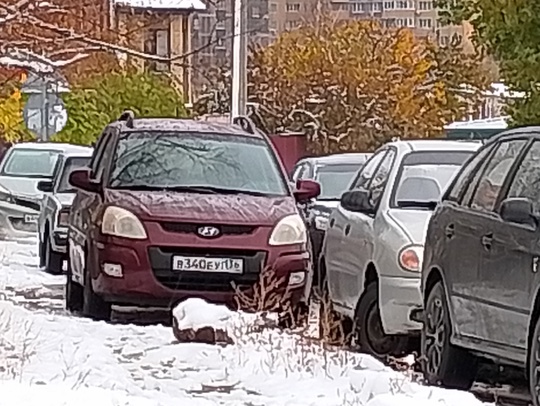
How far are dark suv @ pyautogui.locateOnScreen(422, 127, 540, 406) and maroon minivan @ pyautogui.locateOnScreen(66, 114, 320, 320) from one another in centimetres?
217

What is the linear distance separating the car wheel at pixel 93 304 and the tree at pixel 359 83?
3447 centimetres

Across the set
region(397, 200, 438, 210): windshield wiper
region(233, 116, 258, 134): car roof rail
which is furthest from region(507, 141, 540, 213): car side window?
region(233, 116, 258, 134): car roof rail

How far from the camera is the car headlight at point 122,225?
1179 centimetres

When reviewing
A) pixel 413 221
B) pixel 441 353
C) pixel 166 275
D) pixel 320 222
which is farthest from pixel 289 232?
pixel 320 222

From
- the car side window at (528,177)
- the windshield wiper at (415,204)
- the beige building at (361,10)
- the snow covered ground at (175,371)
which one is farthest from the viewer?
the beige building at (361,10)

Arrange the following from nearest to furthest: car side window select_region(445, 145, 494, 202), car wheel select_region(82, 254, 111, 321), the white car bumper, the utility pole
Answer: car side window select_region(445, 145, 494, 202) → car wheel select_region(82, 254, 111, 321) → the white car bumper → the utility pole

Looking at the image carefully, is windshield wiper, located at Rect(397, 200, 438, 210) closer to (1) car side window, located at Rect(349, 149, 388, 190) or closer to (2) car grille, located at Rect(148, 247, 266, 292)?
(1) car side window, located at Rect(349, 149, 388, 190)

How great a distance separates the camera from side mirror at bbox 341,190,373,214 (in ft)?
37.5

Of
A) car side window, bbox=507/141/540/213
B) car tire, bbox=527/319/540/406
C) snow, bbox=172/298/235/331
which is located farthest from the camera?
snow, bbox=172/298/235/331

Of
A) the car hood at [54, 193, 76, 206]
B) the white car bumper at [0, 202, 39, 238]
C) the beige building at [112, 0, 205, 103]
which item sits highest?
the beige building at [112, 0, 205, 103]

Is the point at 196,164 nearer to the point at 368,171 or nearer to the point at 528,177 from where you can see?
the point at 368,171

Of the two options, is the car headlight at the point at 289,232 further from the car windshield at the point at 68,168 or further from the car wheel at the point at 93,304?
the car windshield at the point at 68,168

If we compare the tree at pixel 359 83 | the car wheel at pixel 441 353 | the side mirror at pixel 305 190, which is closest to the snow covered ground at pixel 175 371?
the car wheel at pixel 441 353

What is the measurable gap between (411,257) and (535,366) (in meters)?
2.68
